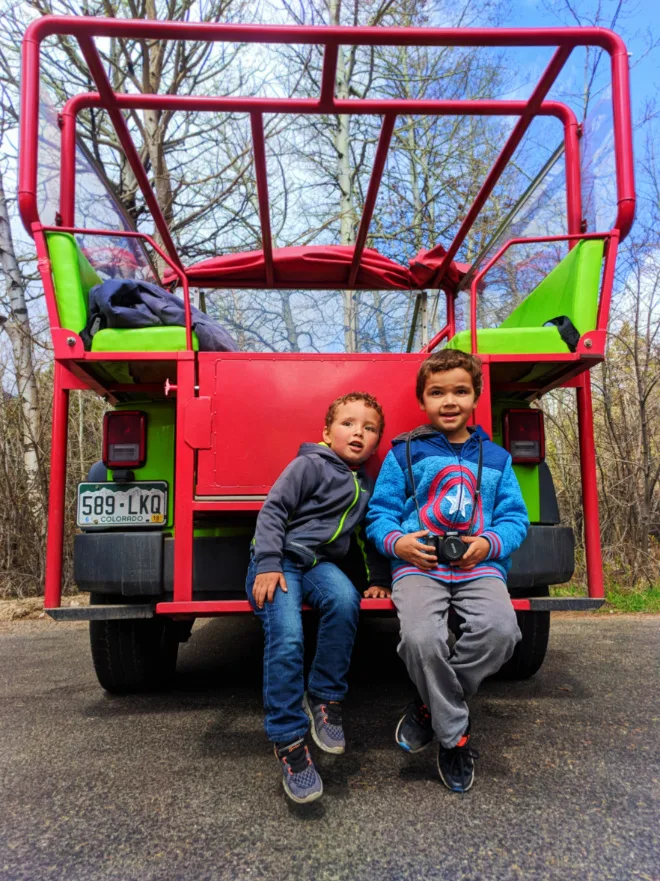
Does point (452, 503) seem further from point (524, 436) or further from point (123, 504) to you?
point (123, 504)

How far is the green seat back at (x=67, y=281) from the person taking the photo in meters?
2.50

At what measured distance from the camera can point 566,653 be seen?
3.90 meters

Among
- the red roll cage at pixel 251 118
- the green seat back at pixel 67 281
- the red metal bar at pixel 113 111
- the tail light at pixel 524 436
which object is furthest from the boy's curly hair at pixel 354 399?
the red metal bar at pixel 113 111

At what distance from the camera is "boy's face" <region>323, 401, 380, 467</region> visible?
2.41 metres

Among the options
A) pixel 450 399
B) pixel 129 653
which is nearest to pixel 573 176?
Answer: pixel 450 399

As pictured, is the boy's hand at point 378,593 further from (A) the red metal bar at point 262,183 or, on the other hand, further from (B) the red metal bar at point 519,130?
(B) the red metal bar at point 519,130

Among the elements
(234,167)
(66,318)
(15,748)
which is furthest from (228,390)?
(234,167)

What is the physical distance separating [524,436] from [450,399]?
0.66 m

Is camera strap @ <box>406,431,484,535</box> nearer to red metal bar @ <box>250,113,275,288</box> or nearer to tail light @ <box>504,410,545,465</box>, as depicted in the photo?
tail light @ <box>504,410,545,465</box>

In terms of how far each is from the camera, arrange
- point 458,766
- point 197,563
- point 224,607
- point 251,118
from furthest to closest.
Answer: point 251,118 < point 197,563 < point 224,607 < point 458,766

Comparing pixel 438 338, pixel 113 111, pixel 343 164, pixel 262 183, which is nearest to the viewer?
pixel 113 111

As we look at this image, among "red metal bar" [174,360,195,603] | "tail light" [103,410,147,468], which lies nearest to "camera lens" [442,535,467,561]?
"red metal bar" [174,360,195,603]

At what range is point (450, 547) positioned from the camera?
2123mm

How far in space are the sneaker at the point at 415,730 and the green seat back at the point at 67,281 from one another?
187cm
